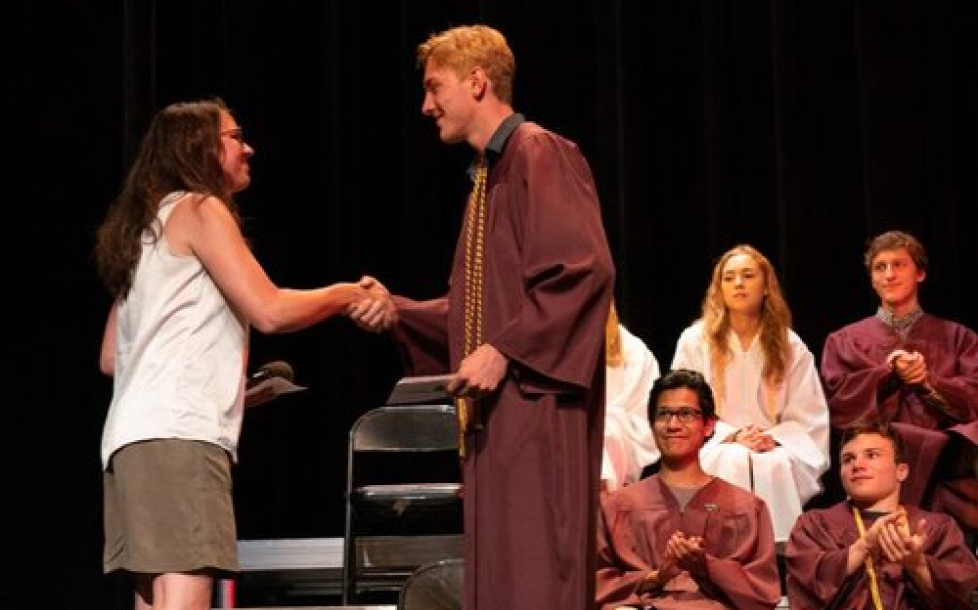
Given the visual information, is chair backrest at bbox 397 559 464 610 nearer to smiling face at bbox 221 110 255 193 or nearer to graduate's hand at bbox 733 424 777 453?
smiling face at bbox 221 110 255 193

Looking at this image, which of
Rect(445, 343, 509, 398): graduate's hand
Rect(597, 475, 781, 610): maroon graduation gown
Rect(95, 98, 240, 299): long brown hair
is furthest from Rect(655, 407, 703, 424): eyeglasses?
Rect(95, 98, 240, 299): long brown hair

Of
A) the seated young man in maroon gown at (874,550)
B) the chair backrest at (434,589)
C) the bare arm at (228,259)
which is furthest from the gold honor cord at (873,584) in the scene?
the bare arm at (228,259)

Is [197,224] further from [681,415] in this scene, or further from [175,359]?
[681,415]

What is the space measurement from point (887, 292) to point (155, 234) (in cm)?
377

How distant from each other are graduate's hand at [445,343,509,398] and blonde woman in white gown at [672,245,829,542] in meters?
3.11

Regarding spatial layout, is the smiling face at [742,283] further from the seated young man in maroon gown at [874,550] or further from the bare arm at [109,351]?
the bare arm at [109,351]

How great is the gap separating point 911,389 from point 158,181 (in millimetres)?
3622

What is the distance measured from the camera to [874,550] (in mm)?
4684

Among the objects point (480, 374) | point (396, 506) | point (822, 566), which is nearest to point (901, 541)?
point (822, 566)

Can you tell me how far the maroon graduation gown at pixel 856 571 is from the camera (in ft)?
15.5

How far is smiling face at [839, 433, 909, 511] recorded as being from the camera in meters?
4.95

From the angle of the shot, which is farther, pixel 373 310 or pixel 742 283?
pixel 742 283

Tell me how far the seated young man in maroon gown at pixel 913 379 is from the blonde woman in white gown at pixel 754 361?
0.11 m

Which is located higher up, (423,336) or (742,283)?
(742,283)
